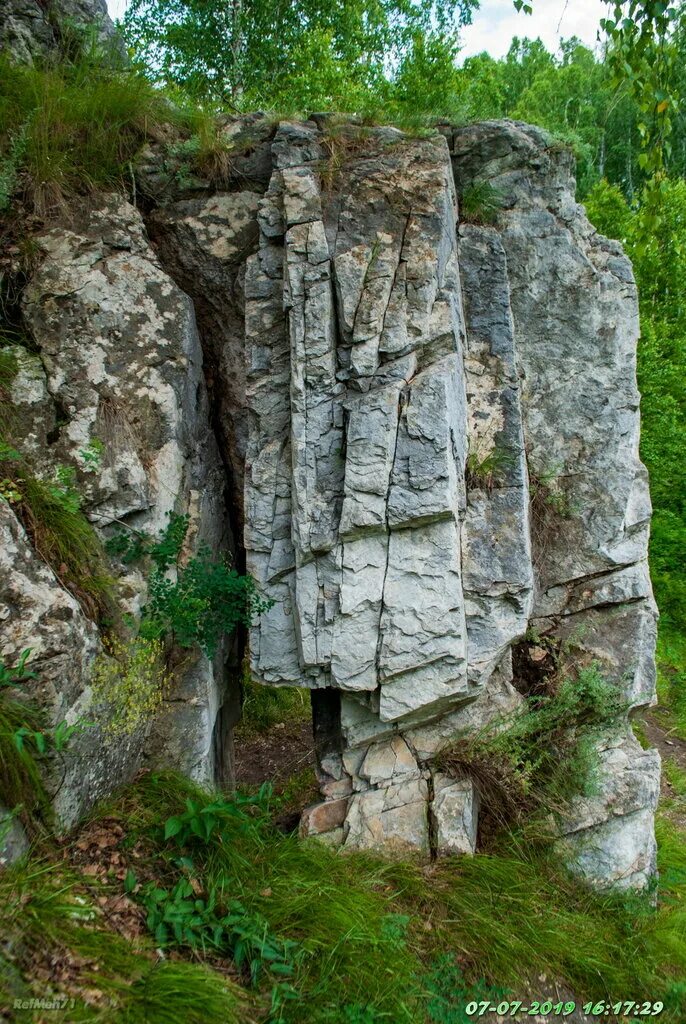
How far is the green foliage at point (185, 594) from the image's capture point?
4309 mm

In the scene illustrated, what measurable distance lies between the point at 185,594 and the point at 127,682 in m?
0.67

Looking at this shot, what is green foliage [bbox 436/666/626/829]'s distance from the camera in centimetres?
455

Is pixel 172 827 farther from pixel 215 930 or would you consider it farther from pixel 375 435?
pixel 375 435

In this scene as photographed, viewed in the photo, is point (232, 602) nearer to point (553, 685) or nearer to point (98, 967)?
point (98, 967)

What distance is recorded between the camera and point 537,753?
4.78 metres

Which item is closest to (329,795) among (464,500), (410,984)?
(410,984)

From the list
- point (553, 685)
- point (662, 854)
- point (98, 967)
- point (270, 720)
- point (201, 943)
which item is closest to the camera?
point (98, 967)

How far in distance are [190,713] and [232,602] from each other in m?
0.79

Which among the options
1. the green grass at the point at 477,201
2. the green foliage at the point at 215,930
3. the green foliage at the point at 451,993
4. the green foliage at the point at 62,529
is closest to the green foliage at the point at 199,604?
the green foliage at the point at 62,529

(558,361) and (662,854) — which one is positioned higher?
(558,361)

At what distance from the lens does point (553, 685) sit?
5.05m

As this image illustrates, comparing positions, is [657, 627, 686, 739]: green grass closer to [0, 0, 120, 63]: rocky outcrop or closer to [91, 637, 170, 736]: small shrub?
[91, 637, 170, 736]: small shrub

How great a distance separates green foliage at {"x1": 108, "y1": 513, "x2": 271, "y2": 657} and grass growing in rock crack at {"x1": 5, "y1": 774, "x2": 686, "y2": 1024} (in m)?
0.89

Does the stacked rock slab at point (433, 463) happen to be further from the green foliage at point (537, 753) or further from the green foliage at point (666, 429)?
the green foliage at point (666, 429)
